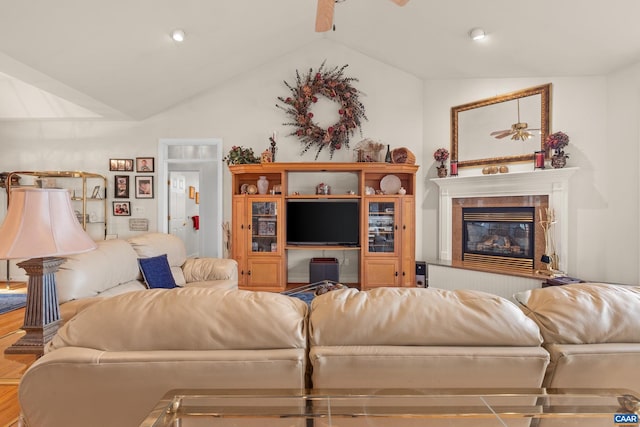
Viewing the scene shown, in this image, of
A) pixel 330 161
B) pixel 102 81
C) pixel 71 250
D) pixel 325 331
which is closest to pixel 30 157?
pixel 102 81

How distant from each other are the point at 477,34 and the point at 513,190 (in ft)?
6.92

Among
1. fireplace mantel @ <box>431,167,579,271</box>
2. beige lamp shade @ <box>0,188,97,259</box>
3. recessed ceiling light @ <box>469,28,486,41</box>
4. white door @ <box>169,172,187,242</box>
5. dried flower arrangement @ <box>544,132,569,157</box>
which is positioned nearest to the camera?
beige lamp shade @ <box>0,188,97,259</box>

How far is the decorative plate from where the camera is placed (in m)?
5.30

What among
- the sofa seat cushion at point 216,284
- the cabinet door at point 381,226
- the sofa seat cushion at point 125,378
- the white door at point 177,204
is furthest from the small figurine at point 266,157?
the sofa seat cushion at point 125,378

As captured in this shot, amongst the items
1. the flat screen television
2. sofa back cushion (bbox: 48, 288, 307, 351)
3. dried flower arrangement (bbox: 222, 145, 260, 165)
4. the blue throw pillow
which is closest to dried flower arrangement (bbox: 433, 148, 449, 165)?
the flat screen television

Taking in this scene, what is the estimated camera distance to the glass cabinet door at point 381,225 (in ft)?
16.5

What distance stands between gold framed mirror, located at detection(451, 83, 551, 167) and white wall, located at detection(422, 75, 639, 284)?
0.49 ft

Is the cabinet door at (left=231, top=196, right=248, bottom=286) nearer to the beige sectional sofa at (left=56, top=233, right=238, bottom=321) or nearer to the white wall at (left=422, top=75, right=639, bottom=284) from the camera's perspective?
the beige sectional sofa at (left=56, top=233, right=238, bottom=321)

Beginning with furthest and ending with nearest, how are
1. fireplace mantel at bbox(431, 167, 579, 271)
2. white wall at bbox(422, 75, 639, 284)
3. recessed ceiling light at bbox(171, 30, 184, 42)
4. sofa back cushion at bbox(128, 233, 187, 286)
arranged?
fireplace mantel at bbox(431, 167, 579, 271) < white wall at bbox(422, 75, 639, 284) < recessed ceiling light at bbox(171, 30, 184, 42) < sofa back cushion at bbox(128, 233, 187, 286)

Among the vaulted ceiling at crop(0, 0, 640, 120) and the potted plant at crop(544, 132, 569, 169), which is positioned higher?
the vaulted ceiling at crop(0, 0, 640, 120)

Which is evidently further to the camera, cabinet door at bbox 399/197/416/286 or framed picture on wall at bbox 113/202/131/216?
framed picture on wall at bbox 113/202/131/216

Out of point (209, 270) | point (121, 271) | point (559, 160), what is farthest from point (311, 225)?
point (559, 160)

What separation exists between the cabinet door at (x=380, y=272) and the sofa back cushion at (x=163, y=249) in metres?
2.55

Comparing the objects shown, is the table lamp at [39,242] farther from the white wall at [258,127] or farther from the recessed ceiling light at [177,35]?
the white wall at [258,127]
